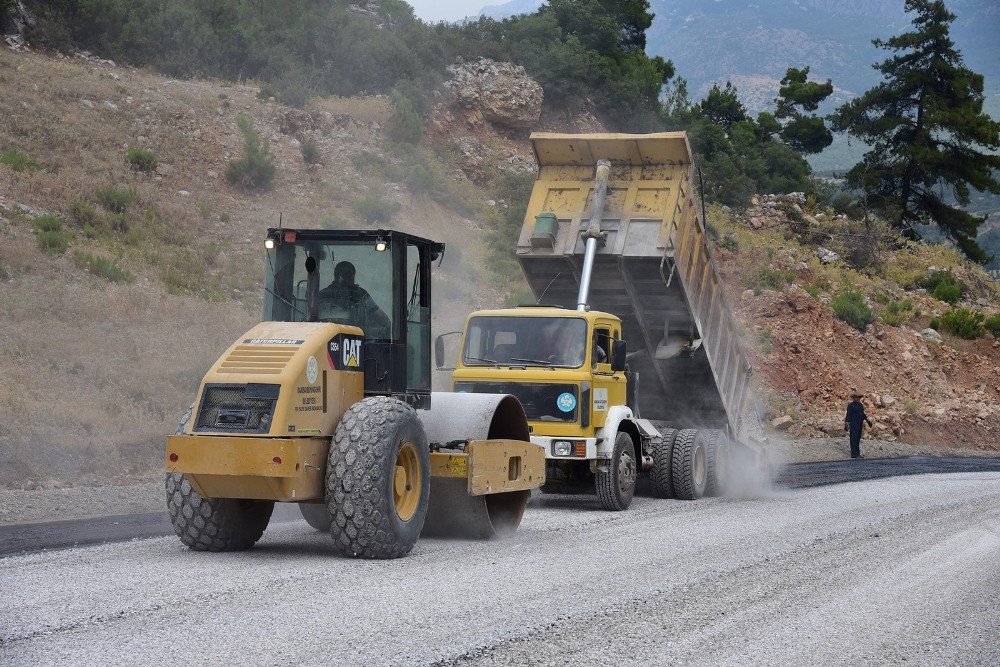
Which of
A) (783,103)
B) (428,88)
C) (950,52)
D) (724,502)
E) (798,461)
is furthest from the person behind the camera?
(783,103)

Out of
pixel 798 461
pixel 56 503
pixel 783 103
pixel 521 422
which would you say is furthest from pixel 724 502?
pixel 783 103

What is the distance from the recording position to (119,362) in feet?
68.6

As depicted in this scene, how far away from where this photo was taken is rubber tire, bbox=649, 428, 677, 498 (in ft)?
48.3

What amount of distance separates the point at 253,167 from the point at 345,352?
2687 centimetres

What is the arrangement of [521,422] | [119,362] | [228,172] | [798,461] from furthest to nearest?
[228,172], [798,461], [119,362], [521,422]

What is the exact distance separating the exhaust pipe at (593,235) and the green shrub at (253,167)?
21.9 meters

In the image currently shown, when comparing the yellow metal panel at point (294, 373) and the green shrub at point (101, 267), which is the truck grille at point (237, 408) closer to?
the yellow metal panel at point (294, 373)

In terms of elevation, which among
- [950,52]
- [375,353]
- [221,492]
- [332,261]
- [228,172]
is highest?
[950,52]

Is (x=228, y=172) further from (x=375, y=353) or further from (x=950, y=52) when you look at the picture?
(x=950, y=52)

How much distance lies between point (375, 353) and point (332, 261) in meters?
0.87

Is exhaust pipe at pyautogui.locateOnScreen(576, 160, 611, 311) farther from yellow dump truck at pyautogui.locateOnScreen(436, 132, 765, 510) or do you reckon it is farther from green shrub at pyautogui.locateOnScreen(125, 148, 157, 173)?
green shrub at pyautogui.locateOnScreen(125, 148, 157, 173)

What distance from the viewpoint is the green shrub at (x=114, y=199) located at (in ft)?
96.5

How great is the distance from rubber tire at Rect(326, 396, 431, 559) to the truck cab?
15.1 ft

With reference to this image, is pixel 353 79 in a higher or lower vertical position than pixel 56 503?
higher
